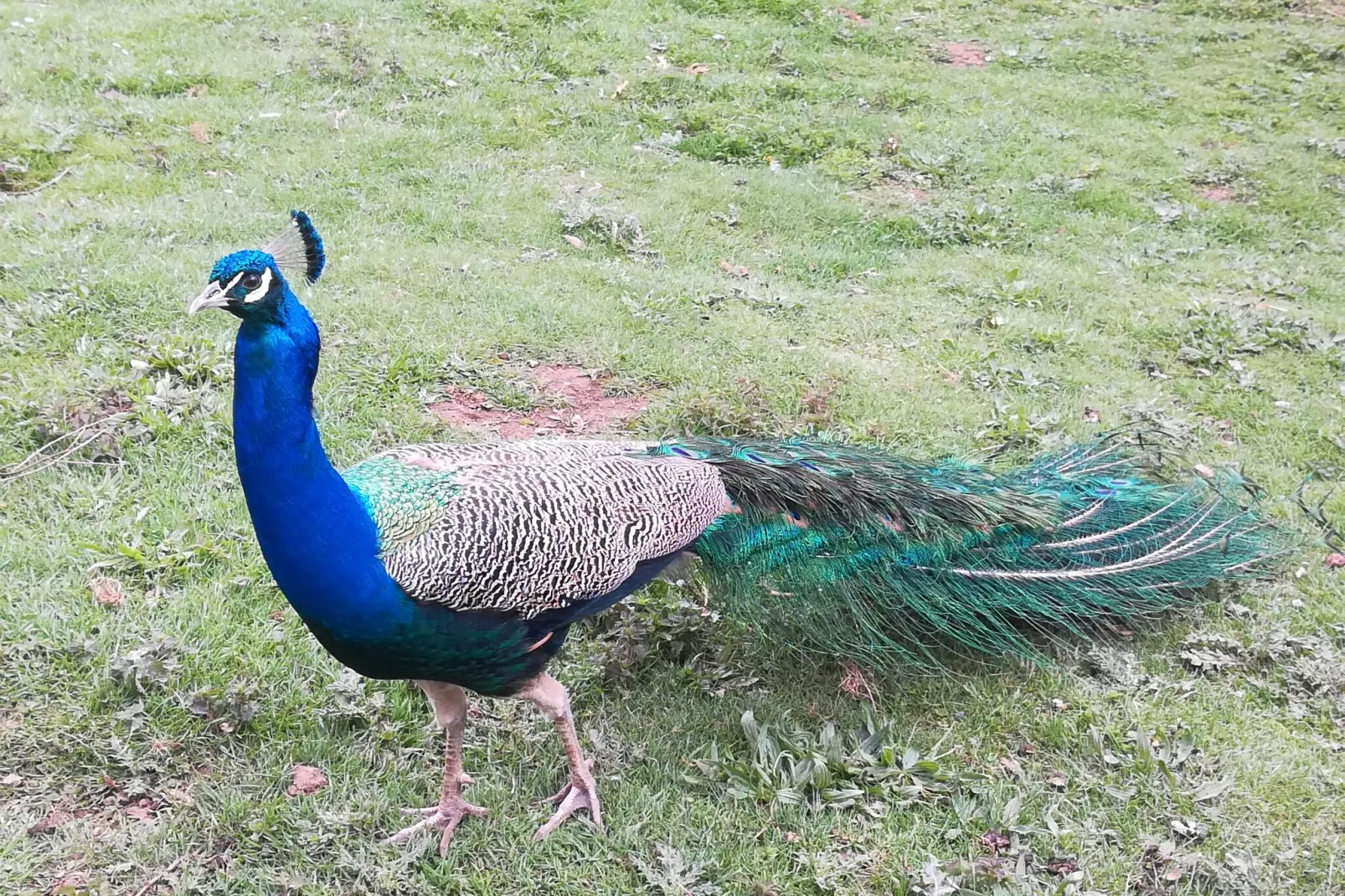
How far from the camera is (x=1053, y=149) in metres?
7.52

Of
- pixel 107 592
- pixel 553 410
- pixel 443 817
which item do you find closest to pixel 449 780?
pixel 443 817

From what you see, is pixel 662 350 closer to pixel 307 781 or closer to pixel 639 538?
pixel 639 538

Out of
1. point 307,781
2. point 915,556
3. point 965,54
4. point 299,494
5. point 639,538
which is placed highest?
point 299,494

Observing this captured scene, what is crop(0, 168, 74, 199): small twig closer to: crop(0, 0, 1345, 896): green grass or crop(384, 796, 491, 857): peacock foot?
crop(0, 0, 1345, 896): green grass

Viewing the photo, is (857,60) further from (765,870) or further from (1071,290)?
(765,870)

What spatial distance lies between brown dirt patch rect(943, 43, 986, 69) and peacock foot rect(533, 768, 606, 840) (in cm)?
847

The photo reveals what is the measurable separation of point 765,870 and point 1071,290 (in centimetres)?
433

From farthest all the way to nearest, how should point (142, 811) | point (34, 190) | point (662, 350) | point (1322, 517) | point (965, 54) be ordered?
point (965, 54) < point (34, 190) < point (662, 350) < point (1322, 517) < point (142, 811)

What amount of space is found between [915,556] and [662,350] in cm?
212

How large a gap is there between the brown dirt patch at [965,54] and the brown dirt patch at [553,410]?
6576mm

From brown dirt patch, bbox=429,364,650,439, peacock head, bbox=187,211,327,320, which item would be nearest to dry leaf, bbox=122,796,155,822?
peacock head, bbox=187,211,327,320

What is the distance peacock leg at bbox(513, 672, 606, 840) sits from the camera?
243 cm

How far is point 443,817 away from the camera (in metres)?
2.49

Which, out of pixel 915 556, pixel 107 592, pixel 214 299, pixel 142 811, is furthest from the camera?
pixel 107 592
